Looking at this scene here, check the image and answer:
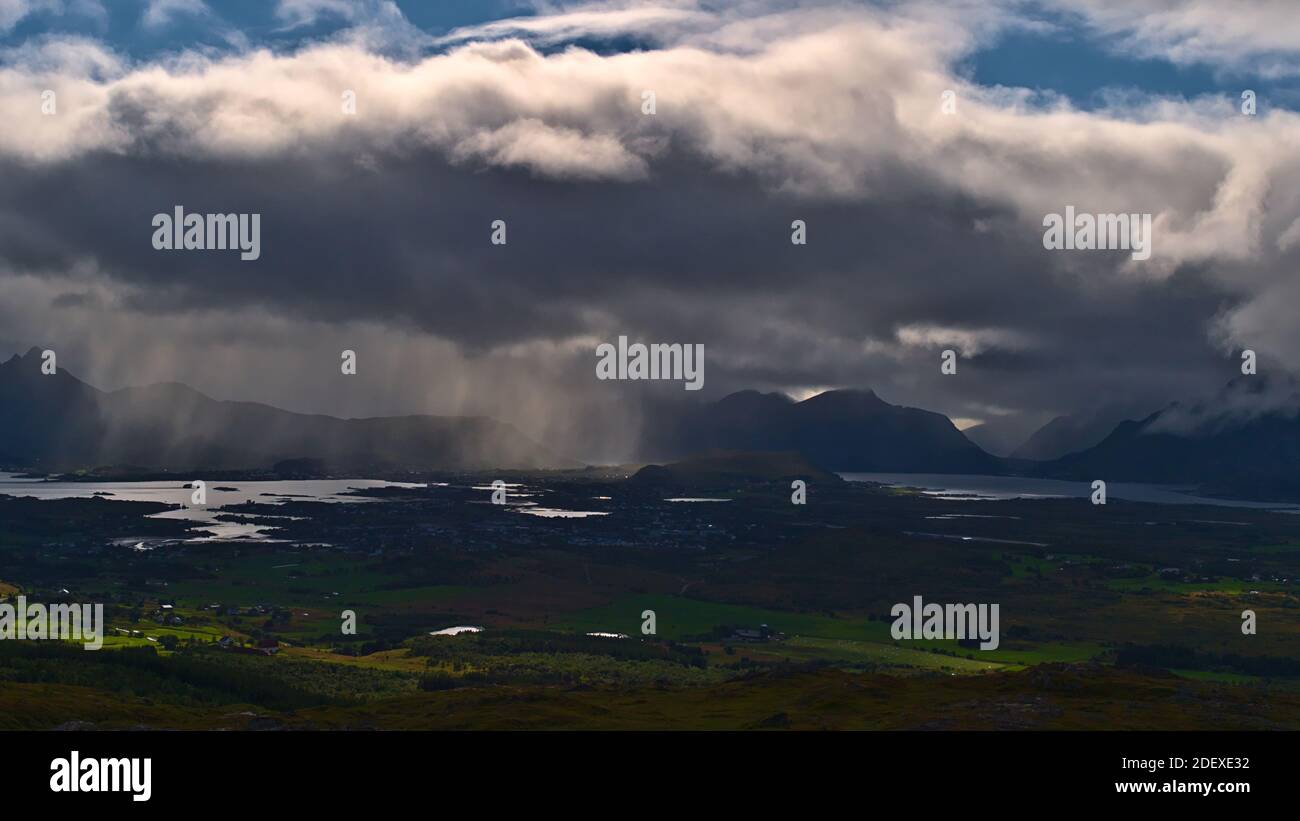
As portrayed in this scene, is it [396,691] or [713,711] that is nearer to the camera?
[713,711]
